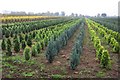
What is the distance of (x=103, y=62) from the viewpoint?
31.6ft

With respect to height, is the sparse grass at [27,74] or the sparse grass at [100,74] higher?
the sparse grass at [27,74]

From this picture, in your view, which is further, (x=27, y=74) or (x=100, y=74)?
(x=100, y=74)

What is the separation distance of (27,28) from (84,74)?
48.3 feet

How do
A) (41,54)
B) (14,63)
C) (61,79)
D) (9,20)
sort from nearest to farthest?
(61,79) → (14,63) → (41,54) → (9,20)

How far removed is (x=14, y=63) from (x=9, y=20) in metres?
29.3

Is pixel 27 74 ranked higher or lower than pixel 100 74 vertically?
higher

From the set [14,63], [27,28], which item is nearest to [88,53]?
[14,63]

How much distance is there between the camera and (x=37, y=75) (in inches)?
332

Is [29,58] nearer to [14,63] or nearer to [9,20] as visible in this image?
[14,63]

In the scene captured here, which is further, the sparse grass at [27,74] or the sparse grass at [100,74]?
the sparse grass at [100,74]

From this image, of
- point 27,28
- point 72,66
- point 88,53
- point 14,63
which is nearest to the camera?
point 72,66

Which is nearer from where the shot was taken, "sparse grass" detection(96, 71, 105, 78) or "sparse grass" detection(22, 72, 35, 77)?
"sparse grass" detection(22, 72, 35, 77)

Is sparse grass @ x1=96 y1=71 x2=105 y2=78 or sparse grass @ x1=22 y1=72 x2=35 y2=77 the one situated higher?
sparse grass @ x1=22 y1=72 x2=35 y2=77

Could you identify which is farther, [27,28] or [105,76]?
[27,28]
